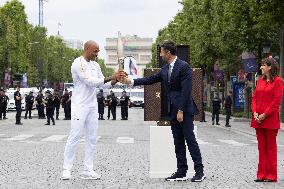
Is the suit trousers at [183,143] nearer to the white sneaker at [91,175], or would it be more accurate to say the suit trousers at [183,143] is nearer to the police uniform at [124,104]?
the white sneaker at [91,175]

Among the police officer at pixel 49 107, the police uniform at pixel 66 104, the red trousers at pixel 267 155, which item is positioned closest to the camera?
the red trousers at pixel 267 155

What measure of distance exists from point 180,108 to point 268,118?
4.37 ft

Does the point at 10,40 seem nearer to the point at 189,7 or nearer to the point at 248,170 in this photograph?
the point at 189,7

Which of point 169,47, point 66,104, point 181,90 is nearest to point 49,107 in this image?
point 66,104

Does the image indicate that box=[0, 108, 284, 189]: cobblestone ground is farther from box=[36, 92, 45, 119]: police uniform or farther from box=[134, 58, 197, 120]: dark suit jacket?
box=[36, 92, 45, 119]: police uniform

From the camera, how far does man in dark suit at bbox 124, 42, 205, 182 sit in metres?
11.1

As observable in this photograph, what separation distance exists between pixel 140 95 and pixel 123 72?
71775 mm

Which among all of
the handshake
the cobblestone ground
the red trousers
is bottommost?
the cobblestone ground

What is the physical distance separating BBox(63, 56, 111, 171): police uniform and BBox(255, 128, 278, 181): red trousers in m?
2.41

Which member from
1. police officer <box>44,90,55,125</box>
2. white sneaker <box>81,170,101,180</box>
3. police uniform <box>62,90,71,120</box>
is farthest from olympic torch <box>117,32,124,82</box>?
police uniform <box>62,90,71,120</box>

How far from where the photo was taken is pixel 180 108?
1103cm

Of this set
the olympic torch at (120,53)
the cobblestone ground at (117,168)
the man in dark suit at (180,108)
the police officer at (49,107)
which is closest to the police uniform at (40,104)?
the police officer at (49,107)

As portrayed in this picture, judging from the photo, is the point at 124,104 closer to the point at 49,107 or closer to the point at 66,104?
the point at 66,104

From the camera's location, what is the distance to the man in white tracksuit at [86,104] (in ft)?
36.7
